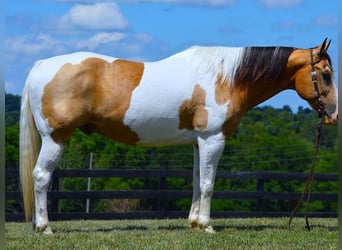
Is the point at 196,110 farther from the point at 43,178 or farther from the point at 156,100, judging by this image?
the point at 43,178

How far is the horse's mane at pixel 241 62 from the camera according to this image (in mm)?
7949

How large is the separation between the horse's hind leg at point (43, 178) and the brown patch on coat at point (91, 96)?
134mm

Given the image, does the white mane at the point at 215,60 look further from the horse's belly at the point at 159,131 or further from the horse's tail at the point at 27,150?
the horse's tail at the point at 27,150

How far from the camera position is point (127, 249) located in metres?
6.27

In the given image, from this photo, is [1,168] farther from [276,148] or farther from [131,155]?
[276,148]

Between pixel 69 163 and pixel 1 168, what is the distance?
21.4 metres

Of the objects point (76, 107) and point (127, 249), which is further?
point (76, 107)

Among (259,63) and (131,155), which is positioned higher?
(259,63)

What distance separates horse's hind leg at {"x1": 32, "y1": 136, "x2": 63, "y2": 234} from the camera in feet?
24.8

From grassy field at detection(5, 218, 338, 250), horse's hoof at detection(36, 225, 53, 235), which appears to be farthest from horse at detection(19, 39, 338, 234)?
grassy field at detection(5, 218, 338, 250)

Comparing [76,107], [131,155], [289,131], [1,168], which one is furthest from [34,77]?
[289,131]

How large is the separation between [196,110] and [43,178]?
6.13ft

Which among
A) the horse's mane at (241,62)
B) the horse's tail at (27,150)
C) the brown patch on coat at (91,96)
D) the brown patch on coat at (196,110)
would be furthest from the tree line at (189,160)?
the horse's mane at (241,62)

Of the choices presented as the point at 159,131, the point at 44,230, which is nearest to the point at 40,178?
the point at 44,230
